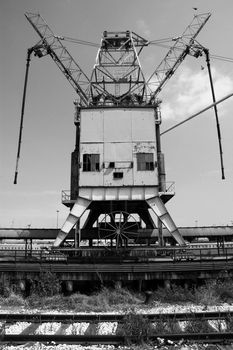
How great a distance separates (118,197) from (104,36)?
1490cm

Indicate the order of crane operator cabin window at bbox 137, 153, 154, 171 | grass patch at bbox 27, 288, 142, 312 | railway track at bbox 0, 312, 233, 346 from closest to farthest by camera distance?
railway track at bbox 0, 312, 233, 346, grass patch at bbox 27, 288, 142, 312, crane operator cabin window at bbox 137, 153, 154, 171

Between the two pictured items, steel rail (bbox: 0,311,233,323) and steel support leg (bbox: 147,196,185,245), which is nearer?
steel rail (bbox: 0,311,233,323)

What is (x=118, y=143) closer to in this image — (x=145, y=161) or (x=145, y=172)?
(x=145, y=161)

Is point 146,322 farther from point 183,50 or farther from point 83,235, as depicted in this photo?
point 183,50

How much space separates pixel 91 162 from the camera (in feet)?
74.3

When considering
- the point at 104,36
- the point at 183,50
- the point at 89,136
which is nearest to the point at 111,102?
the point at 89,136

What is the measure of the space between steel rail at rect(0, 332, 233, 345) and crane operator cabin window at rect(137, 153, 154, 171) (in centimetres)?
1569

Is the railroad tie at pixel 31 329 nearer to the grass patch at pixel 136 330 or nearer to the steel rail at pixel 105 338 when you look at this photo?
the steel rail at pixel 105 338

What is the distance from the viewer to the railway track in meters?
7.49

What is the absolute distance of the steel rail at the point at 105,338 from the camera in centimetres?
743

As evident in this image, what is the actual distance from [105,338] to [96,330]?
106 centimetres

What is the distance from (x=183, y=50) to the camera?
26.6 metres

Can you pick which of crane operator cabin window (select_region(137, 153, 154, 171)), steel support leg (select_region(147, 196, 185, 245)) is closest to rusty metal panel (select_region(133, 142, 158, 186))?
crane operator cabin window (select_region(137, 153, 154, 171))

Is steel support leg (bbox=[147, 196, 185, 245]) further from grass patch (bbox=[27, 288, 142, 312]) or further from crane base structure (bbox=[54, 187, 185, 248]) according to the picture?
grass patch (bbox=[27, 288, 142, 312])
